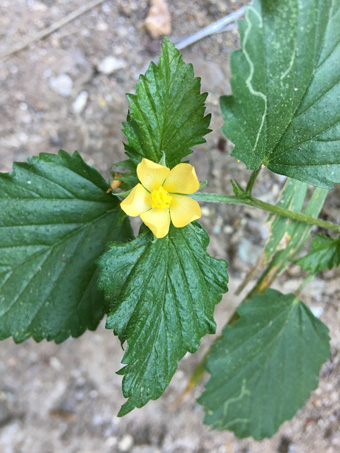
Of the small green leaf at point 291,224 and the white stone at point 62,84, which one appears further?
the white stone at point 62,84

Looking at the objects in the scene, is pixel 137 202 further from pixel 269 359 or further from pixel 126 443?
pixel 126 443

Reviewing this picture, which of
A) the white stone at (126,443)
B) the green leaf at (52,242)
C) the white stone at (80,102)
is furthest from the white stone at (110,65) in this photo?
the white stone at (126,443)

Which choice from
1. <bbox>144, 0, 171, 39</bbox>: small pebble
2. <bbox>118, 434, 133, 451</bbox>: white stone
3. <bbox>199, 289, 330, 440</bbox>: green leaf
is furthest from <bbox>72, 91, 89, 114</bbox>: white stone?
<bbox>118, 434, 133, 451</bbox>: white stone

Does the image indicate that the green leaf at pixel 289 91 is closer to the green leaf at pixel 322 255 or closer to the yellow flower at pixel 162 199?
the yellow flower at pixel 162 199

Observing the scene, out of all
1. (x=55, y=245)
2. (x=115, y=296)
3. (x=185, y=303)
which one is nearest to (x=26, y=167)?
(x=55, y=245)

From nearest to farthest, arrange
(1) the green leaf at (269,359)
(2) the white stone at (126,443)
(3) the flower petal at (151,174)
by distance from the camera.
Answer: (3) the flower petal at (151,174), (1) the green leaf at (269,359), (2) the white stone at (126,443)

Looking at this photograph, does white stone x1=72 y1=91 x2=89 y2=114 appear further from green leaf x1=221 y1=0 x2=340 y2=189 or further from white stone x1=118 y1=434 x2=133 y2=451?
white stone x1=118 y1=434 x2=133 y2=451

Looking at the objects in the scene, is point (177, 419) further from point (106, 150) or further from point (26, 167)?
point (26, 167)

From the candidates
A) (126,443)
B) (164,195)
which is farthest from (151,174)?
(126,443)
